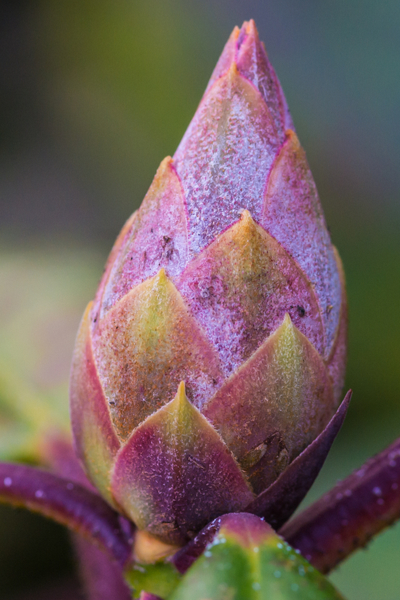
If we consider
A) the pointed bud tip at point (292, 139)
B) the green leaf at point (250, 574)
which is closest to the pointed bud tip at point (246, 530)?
the green leaf at point (250, 574)

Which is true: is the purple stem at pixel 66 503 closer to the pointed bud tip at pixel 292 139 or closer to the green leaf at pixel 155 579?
the green leaf at pixel 155 579

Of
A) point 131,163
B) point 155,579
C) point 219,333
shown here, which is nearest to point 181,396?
point 219,333

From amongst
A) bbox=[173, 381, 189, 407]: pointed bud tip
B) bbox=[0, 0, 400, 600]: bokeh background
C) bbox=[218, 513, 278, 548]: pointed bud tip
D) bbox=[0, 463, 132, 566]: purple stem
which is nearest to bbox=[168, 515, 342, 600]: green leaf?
bbox=[218, 513, 278, 548]: pointed bud tip

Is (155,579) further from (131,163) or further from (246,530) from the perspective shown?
(131,163)

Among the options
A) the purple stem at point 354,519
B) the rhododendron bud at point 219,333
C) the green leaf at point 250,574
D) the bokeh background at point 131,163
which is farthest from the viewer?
the bokeh background at point 131,163

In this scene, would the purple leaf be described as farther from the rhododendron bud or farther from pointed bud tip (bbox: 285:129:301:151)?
pointed bud tip (bbox: 285:129:301:151)

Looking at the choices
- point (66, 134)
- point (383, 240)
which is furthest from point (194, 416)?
point (66, 134)
